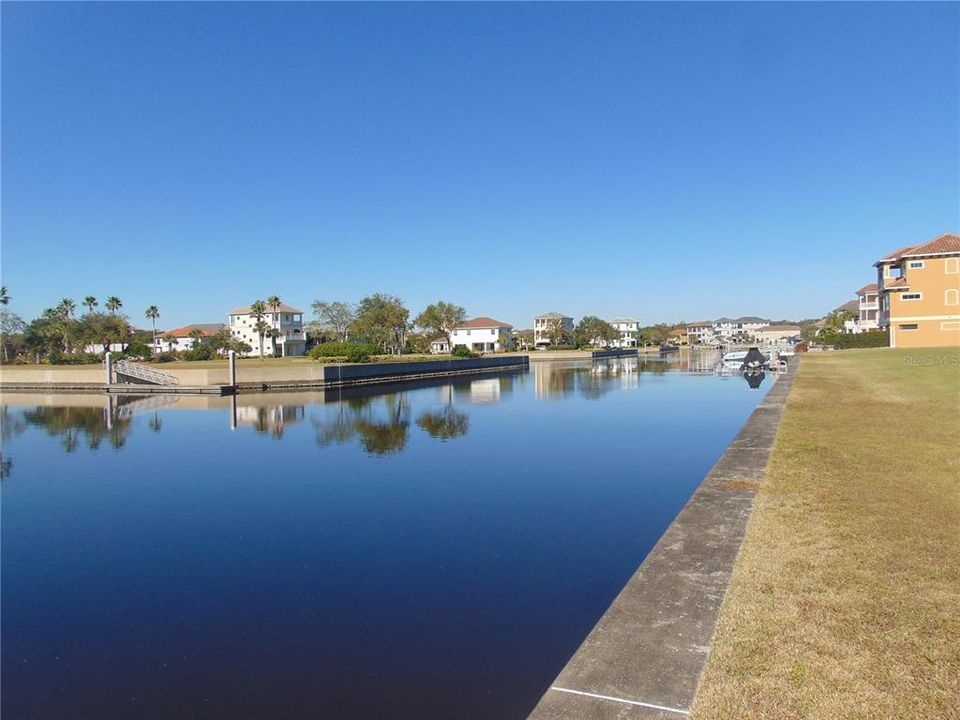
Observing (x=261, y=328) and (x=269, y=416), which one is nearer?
(x=269, y=416)

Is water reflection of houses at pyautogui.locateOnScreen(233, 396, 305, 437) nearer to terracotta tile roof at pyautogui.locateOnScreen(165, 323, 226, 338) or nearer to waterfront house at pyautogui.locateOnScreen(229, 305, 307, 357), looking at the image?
waterfront house at pyautogui.locateOnScreen(229, 305, 307, 357)

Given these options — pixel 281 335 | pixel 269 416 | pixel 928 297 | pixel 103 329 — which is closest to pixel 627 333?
pixel 281 335

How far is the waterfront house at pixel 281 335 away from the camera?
93812 mm

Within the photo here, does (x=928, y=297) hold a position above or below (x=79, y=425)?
above

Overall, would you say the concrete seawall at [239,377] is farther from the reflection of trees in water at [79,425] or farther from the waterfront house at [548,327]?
the waterfront house at [548,327]

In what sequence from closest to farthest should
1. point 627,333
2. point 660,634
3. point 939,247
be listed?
1. point 660,634
2. point 939,247
3. point 627,333

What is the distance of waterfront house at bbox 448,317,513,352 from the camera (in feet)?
401

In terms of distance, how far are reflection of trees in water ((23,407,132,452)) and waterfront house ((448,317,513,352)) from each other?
308 ft

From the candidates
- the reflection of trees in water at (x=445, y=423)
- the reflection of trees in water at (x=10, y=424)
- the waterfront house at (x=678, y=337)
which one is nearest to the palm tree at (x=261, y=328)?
the reflection of trees in water at (x=10, y=424)

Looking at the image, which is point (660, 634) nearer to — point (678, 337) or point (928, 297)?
point (928, 297)

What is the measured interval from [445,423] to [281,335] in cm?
7834

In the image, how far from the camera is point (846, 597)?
4750mm

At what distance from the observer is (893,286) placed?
55.6 metres

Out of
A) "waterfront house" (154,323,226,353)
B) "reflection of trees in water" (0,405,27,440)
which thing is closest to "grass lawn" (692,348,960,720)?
"reflection of trees in water" (0,405,27,440)
